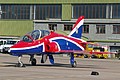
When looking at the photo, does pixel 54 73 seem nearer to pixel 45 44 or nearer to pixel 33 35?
pixel 33 35

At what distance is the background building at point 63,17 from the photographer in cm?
9356

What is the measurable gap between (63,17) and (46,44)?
63.6 meters

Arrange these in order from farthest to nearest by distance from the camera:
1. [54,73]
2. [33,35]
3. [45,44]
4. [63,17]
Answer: [63,17] → [45,44] → [33,35] → [54,73]

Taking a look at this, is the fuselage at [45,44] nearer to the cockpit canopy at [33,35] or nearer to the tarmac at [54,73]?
the cockpit canopy at [33,35]

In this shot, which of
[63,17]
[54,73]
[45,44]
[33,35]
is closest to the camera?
[54,73]

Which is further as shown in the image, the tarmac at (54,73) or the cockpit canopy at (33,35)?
the cockpit canopy at (33,35)

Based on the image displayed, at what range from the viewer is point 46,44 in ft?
117

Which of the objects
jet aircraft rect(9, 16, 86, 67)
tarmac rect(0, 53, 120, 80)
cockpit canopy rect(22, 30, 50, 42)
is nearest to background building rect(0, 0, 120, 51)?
jet aircraft rect(9, 16, 86, 67)

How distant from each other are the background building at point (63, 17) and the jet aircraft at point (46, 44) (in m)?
54.8

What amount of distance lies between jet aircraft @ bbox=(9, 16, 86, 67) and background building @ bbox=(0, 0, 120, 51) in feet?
180

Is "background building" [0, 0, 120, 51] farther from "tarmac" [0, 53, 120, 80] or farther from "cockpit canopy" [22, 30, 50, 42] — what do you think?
"tarmac" [0, 53, 120, 80]

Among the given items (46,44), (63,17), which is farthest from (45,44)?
(63,17)

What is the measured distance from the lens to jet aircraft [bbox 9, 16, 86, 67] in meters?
34.4

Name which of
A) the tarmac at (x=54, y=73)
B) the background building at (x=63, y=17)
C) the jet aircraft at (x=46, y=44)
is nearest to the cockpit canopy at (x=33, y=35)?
the jet aircraft at (x=46, y=44)
